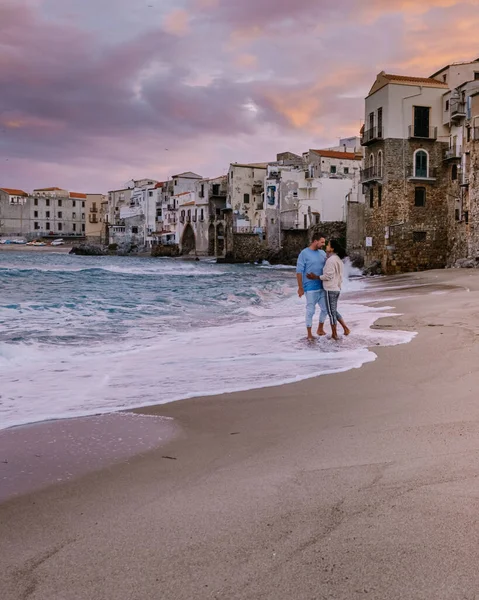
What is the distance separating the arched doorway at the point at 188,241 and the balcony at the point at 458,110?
59.1 m

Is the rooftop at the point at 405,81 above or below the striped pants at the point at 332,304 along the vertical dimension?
above

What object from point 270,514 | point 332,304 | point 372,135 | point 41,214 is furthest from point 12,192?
point 270,514

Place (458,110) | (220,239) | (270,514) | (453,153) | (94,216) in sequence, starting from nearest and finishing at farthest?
(270,514), (458,110), (453,153), (220,239), (94,216)

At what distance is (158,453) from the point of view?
424 centimetres

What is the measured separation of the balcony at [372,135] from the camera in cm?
3719

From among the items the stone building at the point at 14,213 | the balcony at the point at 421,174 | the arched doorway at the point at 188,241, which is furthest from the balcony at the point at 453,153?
the stone building at the point at 14,213

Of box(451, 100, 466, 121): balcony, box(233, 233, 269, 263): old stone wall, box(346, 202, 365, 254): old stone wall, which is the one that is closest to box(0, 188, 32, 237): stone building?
box(233, 233, 269, 263): old stone wall

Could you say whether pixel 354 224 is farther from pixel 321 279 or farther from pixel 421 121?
pixel 321 279

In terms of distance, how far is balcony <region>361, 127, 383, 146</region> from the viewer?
3719 centimetres

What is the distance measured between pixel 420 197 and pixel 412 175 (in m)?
1.52

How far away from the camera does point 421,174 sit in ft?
123

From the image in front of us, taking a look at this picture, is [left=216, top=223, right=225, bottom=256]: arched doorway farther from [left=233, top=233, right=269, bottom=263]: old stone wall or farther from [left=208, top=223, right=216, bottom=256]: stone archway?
[left=233, top=233, right=269, bottom=263]: old stone wall

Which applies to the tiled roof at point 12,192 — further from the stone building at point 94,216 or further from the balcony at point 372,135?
the balcony at point 372,135

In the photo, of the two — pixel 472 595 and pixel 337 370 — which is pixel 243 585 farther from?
pixel 337 370
